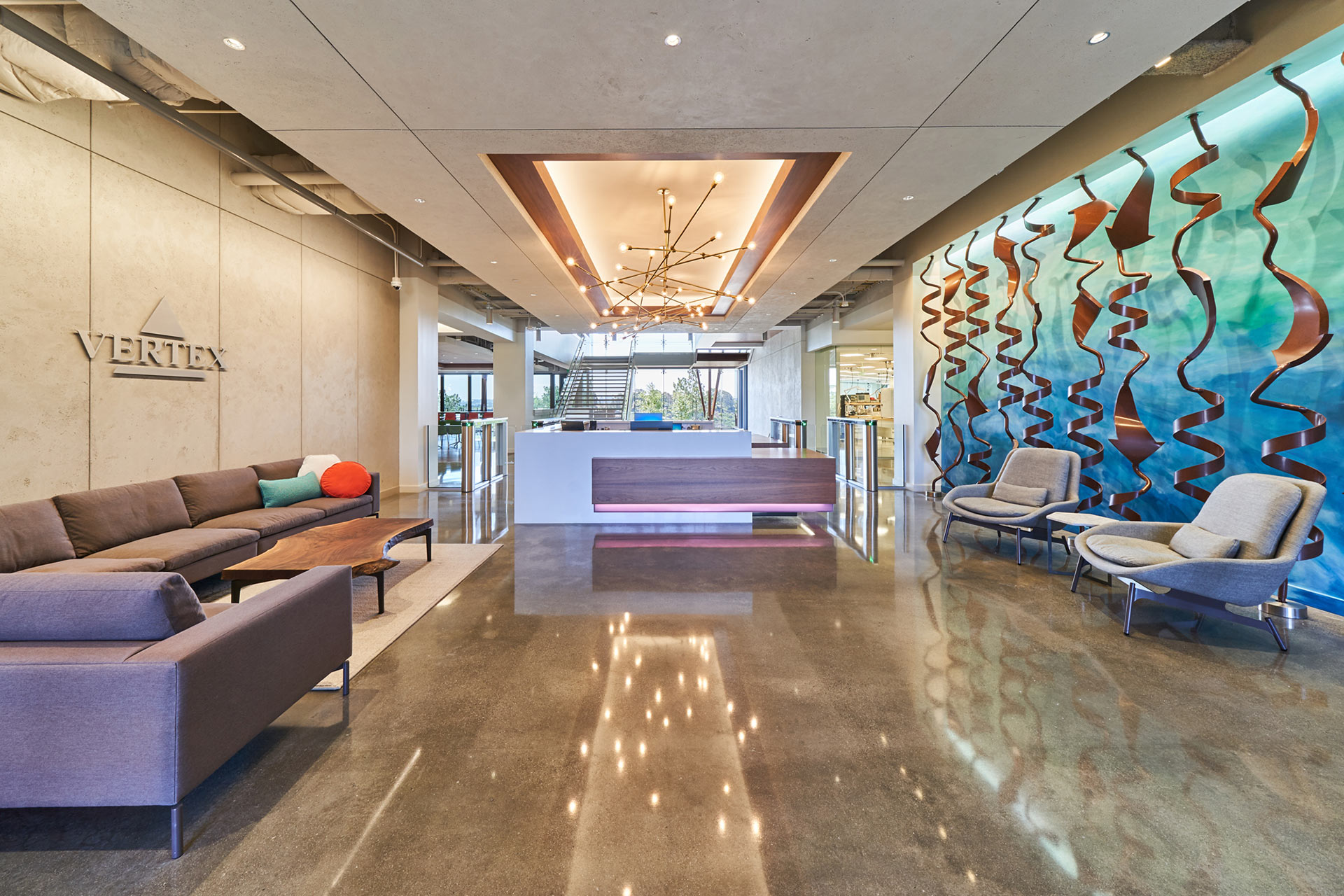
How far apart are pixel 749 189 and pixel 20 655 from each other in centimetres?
631

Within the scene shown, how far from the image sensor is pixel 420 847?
5.73ft

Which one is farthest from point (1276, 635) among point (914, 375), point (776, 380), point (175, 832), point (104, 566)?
point (776, 380)

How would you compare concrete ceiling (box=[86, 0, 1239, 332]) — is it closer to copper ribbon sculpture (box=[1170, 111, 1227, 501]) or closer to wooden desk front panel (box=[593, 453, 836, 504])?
copper ribbon sculpture (box=[1170, 111, 1227, 501])

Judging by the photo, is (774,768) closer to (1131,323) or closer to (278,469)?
(1131,323)

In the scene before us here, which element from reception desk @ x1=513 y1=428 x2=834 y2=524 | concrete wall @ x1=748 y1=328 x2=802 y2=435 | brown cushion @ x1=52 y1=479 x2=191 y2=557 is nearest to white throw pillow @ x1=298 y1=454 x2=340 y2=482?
brown cushion @ x1=52 y1=479 x2=191 y2=557

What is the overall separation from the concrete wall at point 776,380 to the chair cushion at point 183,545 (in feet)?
41.0

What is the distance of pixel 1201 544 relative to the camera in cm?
365

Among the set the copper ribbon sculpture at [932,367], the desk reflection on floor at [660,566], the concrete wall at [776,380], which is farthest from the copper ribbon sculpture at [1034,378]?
the concrete wall at [776,380]

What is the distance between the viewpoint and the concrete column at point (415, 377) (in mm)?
9164

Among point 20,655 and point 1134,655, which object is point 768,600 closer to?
point 1134,655

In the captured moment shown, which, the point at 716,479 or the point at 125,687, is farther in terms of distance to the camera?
the point at 716,479

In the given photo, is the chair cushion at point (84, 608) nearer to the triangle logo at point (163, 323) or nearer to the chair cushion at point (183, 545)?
the chair cushion at point (183, 545)

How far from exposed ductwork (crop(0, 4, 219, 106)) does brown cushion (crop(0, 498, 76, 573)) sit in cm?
278

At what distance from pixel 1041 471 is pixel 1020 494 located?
307 mm
